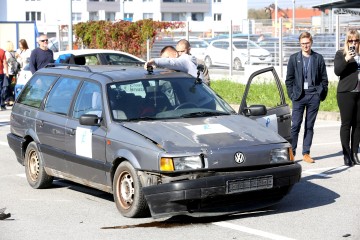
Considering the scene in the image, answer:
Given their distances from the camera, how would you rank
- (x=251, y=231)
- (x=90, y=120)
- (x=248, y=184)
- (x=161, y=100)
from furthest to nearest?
(x=161, y=100)
(x=90, y=120)
(x=248, y=184)
(x=251, y=231)

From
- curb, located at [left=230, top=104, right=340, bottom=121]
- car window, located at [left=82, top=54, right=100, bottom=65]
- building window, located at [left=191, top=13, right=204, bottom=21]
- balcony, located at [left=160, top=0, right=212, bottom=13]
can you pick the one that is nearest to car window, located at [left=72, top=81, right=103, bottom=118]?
curb, located at [left=230, top=104, right=340, bottom=121]

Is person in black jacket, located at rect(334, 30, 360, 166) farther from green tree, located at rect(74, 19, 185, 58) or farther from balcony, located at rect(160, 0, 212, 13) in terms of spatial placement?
balcony, located at rect(160, 0, 212, 13)

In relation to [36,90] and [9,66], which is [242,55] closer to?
[9,66]

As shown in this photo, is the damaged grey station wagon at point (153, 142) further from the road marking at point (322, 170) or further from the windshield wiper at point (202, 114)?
the road marking at point (322, 170)

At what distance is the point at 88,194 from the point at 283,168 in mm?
2719

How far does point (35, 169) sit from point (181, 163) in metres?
3.14

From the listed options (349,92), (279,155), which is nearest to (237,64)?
(349,92)

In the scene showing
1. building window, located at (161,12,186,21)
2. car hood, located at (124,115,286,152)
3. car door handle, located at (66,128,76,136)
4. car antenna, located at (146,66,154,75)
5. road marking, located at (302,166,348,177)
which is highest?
building window, located at (161,12,186,21)

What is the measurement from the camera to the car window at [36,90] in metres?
11.2

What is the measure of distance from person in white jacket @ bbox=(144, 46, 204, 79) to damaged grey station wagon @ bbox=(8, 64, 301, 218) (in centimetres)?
57

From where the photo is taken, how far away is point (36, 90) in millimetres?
11484

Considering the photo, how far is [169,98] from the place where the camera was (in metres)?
9.94

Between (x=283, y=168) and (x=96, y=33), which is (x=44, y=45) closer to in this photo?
(x=283, y=168)

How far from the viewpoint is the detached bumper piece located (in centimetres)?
845
